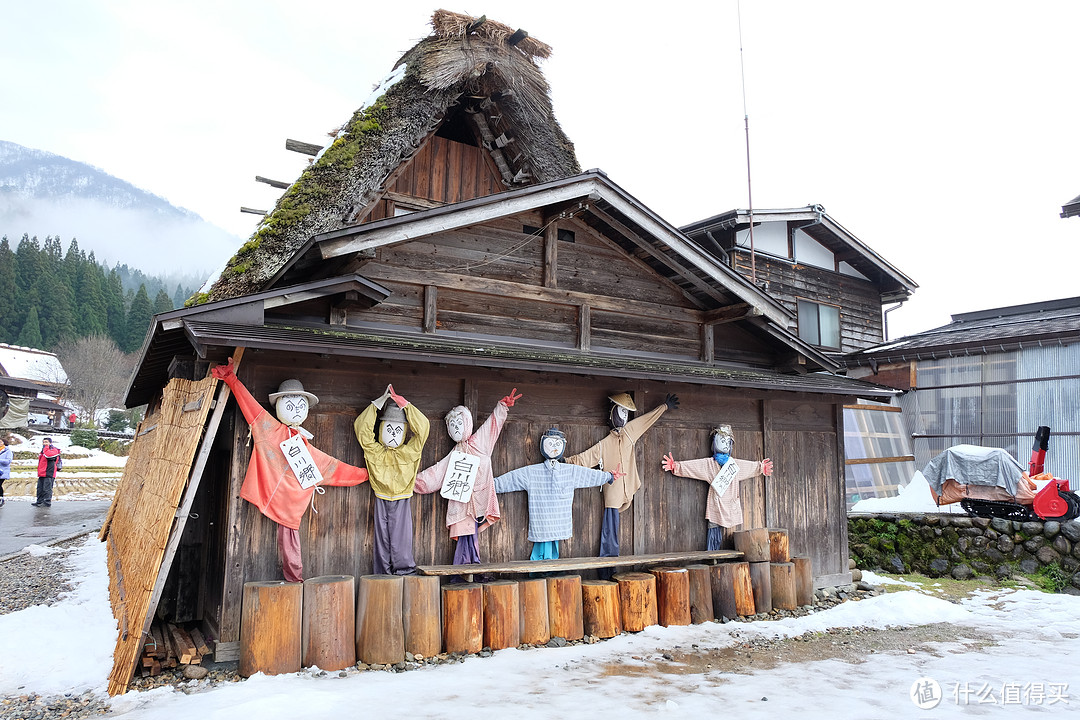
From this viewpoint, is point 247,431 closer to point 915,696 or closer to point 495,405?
point 495,405

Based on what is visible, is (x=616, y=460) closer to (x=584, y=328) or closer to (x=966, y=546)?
(x=584, y=328)

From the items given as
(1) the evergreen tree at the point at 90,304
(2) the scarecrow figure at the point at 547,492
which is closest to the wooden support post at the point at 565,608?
(2) the scarecrow figure at the point at 547,492

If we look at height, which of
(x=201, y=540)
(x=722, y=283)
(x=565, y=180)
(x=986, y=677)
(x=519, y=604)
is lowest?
(x=986, y=677)

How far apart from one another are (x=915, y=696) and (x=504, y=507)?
4391 millimetres

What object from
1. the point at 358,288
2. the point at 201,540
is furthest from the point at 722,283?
the point at 201,540

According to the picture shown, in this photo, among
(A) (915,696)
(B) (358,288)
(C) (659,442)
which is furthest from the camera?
(C) (659,442)

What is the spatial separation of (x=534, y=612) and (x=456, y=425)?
2128 mm

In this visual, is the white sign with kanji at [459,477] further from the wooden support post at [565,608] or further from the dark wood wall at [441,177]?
the dark wood wall at [441,177]

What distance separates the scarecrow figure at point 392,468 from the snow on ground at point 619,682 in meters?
1.29

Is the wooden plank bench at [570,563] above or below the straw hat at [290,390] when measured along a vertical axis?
below

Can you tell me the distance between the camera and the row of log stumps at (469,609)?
19.8 ft

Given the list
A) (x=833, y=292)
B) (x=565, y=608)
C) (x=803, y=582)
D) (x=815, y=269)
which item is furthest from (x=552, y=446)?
(x=833, y=292)

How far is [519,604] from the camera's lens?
7211 millimetres

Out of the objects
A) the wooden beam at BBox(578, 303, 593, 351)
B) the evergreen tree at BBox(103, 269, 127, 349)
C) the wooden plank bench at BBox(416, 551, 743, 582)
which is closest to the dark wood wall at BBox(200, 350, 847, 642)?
the wooden plank bench at BBox(416, 551, 743, 582)
